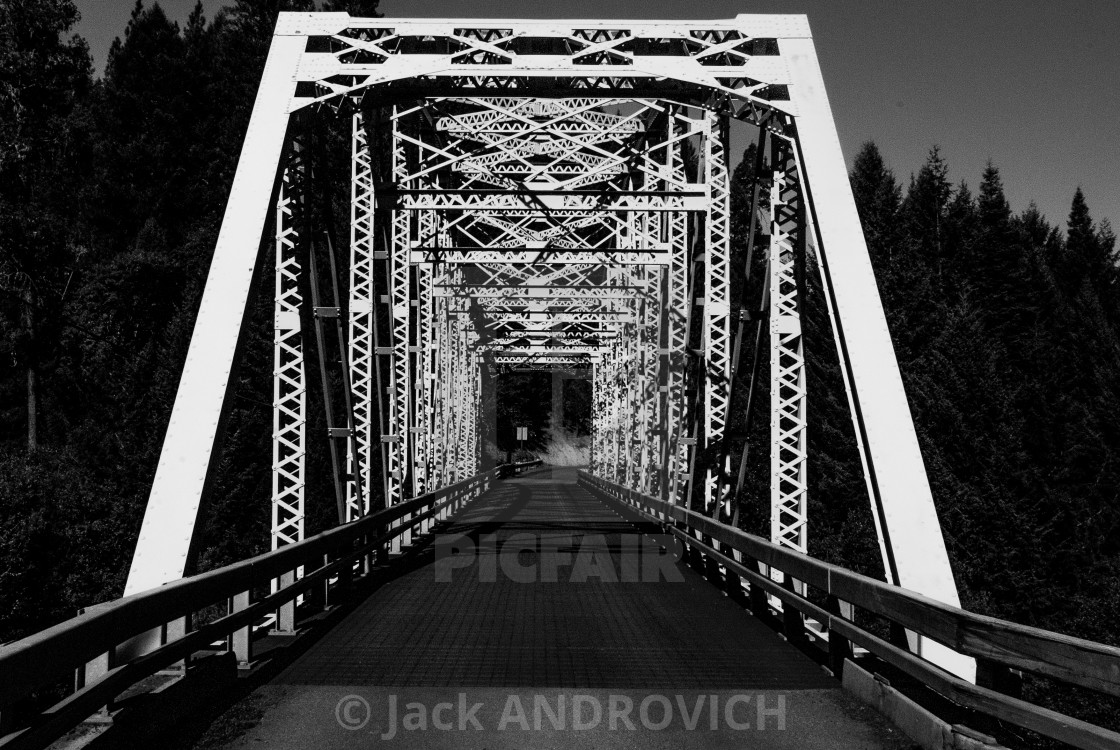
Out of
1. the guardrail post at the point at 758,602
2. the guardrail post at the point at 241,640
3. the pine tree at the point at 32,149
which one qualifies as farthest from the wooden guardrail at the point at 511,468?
the guardrail post at the point at 241,640

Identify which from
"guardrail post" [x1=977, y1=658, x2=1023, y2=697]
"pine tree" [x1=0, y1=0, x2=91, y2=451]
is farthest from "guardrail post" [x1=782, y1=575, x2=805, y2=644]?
"pine tree" [x1=0, y1=0, x2=91, y2=451]

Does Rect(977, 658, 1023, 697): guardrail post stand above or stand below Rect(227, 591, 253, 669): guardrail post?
above

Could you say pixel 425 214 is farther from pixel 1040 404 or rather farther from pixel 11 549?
pixel 1040 404

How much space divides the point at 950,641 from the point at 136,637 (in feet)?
14.2

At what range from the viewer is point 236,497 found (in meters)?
45.8

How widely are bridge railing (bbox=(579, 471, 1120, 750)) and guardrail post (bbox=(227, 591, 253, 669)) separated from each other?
402 cm

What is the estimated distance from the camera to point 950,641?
5.67 metres

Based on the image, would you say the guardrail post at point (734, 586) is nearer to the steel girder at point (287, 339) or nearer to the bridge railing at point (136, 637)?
the bridge railing at point (136, 637)

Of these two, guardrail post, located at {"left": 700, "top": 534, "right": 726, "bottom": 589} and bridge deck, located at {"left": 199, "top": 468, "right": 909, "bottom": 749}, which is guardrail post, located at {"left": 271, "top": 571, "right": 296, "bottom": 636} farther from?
guardrail post, located at {"left": 700, "top": 534, "right": 726, "bottom": 589}

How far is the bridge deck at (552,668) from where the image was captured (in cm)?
620

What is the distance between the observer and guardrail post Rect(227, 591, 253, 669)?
25.8ft

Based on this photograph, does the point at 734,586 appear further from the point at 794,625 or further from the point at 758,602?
the point at 794,625

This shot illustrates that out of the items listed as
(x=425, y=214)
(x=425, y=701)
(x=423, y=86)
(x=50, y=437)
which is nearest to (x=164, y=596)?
(x=425, y=701)

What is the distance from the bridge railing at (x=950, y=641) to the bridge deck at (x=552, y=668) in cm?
38
